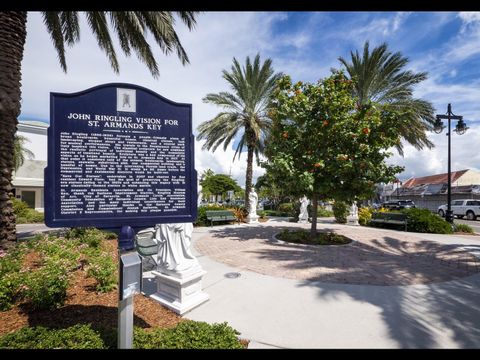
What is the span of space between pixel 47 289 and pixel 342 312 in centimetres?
467

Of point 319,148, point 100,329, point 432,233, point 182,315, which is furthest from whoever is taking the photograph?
point 432,233

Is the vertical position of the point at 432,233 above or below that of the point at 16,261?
below

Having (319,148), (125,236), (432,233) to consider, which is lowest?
(432,233)

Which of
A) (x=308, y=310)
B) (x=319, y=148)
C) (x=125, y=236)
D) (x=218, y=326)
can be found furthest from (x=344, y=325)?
(x=319, y=148)

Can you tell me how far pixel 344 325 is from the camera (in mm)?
Result: 3547

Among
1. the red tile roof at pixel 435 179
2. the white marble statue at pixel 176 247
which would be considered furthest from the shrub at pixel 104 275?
the red tile roof at pixel 435 179

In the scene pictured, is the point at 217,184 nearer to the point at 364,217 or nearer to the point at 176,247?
the point at 364,217

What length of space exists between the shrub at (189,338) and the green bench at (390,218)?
1319 cm

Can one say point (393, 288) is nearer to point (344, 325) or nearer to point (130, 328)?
point (344, 325)

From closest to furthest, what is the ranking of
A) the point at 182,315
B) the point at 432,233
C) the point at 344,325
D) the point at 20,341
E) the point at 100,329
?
the point at 20,341 < the point at 100,329 < the point at 344,325 < the point at 182,315 < the point at 432,233

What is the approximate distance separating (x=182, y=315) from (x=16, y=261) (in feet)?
12.9

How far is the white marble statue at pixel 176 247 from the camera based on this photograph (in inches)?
171

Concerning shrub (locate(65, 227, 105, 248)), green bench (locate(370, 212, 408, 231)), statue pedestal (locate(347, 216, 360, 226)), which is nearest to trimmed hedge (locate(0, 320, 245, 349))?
shrub (locate(65, 227, 105, 248))

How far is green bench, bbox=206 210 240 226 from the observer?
14742 mm
